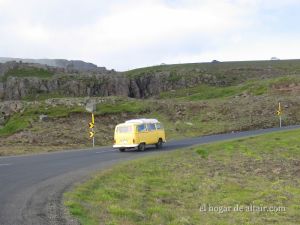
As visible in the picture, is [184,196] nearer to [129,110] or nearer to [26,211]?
[26,211]

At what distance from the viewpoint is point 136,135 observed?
34.8 m

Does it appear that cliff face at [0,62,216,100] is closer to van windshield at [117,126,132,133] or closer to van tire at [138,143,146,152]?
van windshield at [117,126,132,133]

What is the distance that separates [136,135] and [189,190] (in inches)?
673

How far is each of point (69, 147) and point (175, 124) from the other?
16803 mm

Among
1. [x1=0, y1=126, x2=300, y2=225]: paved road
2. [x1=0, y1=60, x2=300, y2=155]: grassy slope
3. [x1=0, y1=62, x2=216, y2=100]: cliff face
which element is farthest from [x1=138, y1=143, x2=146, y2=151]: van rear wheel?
[x1=0, y1=62, x2=216, y2=100]: cliff face

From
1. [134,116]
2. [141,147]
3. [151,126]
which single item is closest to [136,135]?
[141,147]

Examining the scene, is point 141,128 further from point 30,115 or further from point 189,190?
point 30,115

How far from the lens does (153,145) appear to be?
38406 millimetres

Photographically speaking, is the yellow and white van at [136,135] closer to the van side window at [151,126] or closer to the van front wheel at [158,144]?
the van side window at [151,126]

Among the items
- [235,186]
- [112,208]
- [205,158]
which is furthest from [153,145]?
[112,208]

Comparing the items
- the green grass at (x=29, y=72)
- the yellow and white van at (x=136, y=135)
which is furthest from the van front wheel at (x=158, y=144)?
the green grass at (x=29, y=72)

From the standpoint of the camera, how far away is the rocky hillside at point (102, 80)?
11488 cm

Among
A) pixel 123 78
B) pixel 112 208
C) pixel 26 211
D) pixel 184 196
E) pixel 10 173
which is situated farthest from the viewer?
pixel 123 78

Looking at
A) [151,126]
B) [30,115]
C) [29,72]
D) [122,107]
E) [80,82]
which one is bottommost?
[151,126]
